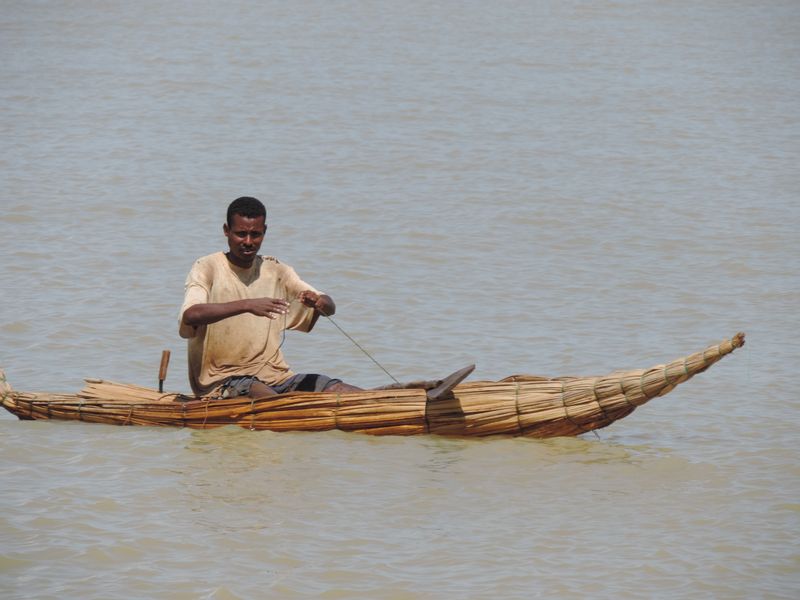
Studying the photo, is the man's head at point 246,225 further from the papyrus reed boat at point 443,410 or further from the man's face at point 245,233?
the papyrus reed boat at point 443,410

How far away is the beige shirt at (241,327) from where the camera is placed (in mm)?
6941

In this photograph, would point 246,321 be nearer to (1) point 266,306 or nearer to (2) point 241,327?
(2) point 241,327

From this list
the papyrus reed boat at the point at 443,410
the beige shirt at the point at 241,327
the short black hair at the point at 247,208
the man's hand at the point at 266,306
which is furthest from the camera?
the beige shirt at the point at 241,327

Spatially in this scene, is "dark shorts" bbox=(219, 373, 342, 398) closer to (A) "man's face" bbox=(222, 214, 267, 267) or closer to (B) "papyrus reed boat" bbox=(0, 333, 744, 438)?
(B) "papyrus reed boat" bbox=(0, 333, 744, 438)

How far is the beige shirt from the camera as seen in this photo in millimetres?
6941

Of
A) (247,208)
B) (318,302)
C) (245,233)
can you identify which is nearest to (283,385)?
(318,302)

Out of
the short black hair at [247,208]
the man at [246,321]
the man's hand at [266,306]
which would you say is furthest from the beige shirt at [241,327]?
the man's hand at [266,306]

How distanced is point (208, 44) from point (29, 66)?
2977 millimetres

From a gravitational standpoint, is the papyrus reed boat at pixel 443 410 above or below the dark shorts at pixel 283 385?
below

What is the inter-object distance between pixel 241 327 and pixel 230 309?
1.34ft

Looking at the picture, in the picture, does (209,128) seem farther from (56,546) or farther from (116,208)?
(56,546)

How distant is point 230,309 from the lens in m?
6.57

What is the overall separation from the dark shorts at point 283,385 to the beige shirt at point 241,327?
35 millimetres

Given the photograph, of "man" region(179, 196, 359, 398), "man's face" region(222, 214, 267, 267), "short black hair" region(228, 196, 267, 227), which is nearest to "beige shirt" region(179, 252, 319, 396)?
"man" region(179, 196, 359, 398)
